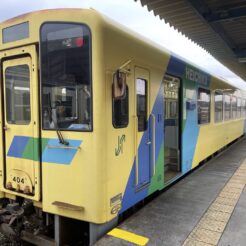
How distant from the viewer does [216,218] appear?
3822 mm

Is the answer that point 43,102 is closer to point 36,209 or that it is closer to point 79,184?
point 79,184

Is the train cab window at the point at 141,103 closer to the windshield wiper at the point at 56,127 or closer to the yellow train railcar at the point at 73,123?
the yellow train railcar at the point at 73,123

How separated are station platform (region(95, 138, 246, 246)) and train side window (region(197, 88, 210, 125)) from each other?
4.94 ft

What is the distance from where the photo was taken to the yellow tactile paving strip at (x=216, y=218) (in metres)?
3.21

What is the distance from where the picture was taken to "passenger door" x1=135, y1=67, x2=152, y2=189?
12.1ft

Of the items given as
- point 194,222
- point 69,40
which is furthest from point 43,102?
point 194,222

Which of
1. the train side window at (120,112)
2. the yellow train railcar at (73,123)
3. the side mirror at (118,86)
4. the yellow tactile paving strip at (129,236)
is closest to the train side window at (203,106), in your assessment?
the yellow train railcar at (73,123)

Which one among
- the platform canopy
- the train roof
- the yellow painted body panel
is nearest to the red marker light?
the train roof

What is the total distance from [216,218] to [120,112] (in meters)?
1.94

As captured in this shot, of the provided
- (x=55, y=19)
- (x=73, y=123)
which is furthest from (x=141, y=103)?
(x=55, y=19)

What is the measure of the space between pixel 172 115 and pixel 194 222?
2.45m

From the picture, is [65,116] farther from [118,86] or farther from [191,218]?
[191,218]

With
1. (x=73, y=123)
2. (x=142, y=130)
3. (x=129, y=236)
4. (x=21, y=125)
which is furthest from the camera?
(x=142, y=130)

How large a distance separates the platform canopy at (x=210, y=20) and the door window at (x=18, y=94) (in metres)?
2.89
